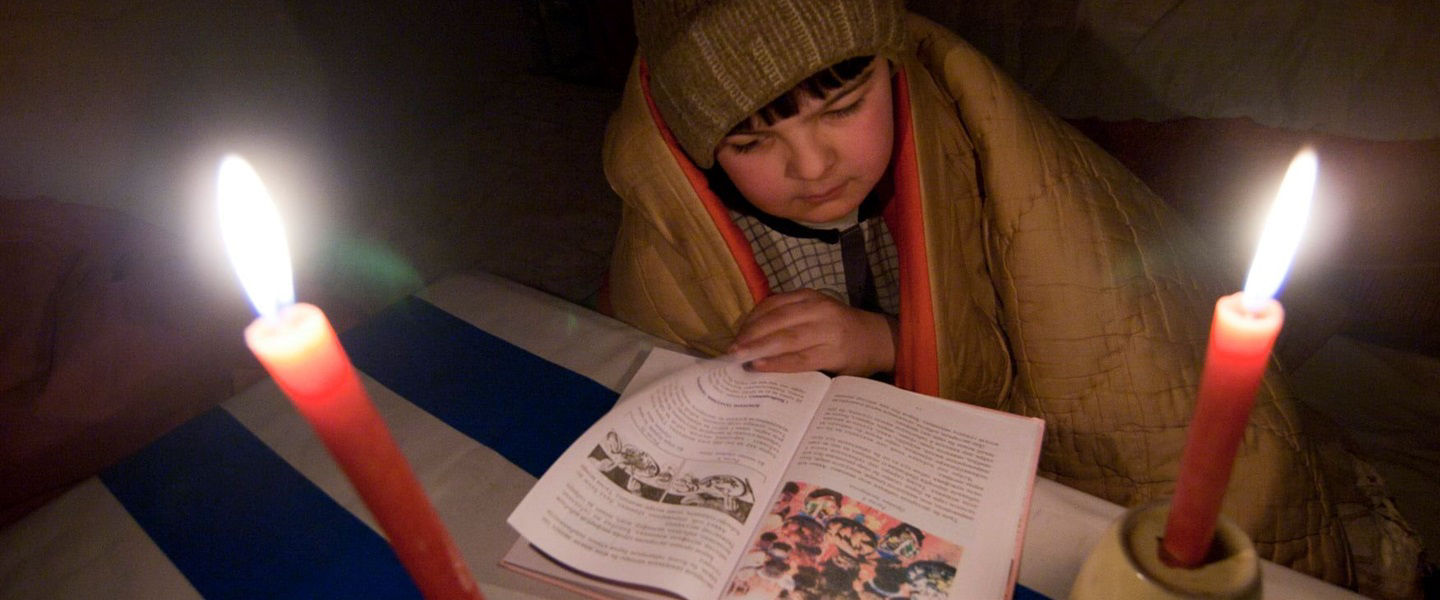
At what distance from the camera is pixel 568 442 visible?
0.63 meters

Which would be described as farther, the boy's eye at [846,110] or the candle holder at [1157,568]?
the boy's eye at [846,110]

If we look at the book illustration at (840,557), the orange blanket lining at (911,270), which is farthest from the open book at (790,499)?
the orange blanket lining at (911,270)

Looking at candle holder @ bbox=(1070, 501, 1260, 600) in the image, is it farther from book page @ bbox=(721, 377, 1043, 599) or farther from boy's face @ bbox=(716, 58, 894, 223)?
boy's face @ bbox=(716, 58, 894, 223)

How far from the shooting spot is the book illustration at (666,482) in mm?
503

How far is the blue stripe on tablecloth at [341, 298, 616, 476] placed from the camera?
645mm

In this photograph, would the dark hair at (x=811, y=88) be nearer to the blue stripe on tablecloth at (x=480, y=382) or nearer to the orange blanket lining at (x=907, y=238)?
the orange blanket lining at (x=907, y=238)

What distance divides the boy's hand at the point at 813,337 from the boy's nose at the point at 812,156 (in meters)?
0.13

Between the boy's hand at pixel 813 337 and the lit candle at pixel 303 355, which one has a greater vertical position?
the lit candle at pixel 303 355

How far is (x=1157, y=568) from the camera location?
0.90ft

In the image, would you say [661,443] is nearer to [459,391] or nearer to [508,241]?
[459,391]

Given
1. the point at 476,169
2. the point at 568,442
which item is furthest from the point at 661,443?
the point at 476,169

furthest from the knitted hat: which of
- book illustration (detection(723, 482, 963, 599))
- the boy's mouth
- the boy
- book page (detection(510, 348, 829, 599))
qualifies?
book illustration (detection(723, 482, 963, 599))

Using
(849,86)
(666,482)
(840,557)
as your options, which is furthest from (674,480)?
(849,86)

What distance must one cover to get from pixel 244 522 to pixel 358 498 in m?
0.10
